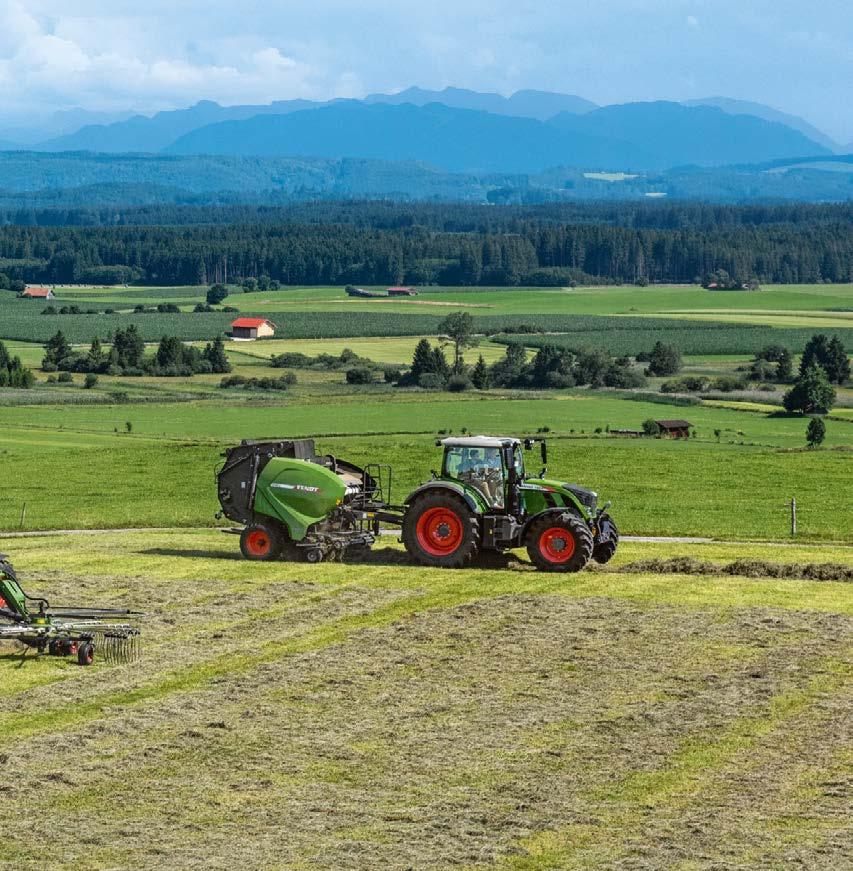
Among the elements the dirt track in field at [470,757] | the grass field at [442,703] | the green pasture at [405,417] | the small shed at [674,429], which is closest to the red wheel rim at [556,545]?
the grass field at [442,703]

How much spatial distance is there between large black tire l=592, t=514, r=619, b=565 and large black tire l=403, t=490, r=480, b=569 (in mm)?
2520

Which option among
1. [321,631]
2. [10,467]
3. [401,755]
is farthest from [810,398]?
[401,755]

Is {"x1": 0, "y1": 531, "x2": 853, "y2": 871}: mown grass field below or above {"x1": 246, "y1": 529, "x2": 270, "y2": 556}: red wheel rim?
below

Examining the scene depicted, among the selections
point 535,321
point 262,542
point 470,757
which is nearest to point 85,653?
point 470,757

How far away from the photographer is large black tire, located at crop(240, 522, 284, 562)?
33469 mm

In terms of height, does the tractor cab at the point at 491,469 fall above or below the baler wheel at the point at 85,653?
above

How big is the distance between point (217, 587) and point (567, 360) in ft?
256

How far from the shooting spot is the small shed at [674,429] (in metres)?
70.1

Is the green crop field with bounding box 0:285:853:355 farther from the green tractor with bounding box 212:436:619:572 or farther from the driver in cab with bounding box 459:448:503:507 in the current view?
the driver in cab with bounding box 459:448:503:507

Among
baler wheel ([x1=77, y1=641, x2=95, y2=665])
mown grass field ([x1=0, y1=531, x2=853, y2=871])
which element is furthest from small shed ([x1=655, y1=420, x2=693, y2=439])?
baler wheel ([x1=77, y1=641, x2=95, y2=665])

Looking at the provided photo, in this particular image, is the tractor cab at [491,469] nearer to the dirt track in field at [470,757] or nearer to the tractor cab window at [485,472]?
the tractor cab window at [485,472]

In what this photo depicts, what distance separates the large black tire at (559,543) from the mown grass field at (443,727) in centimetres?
44

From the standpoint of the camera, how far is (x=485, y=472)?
3200cm

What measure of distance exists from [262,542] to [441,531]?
3.84 metres
